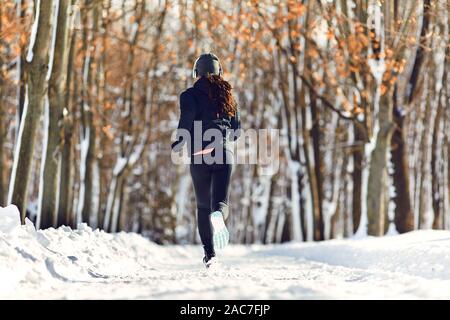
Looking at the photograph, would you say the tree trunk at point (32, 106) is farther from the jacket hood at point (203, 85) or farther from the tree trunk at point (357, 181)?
the tree trunk at point (357, 181)

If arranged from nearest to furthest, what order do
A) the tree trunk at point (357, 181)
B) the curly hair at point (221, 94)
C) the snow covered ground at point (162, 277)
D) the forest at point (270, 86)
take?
1. the snow covered ground at point (162, 277)
2. the curly hair at point (221, 94)
3. the forest at point (270, 86)
4. the tree trunk at point (357, 181)

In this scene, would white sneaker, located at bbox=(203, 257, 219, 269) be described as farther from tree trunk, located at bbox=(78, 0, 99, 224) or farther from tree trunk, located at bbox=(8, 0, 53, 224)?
tree trunk, located at bbox=(78, 0, 99, 224)

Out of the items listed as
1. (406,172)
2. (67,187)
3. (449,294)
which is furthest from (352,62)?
(449,294)

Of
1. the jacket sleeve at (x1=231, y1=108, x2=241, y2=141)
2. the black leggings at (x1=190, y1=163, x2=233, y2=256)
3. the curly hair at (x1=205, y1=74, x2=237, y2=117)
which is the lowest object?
the black leggings at (x1=190, y1=163, x2=233, y2=256)

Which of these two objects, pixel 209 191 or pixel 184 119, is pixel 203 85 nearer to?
pixel 184 119

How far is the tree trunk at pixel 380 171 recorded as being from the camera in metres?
15.4

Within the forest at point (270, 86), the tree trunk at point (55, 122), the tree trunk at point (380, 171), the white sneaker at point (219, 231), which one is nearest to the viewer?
the white sneaker at point (219, 231)

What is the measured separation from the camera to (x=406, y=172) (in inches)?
625

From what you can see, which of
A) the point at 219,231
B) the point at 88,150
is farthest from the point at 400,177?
the point at 219,231

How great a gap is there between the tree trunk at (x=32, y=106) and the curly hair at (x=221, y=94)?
3.49 m

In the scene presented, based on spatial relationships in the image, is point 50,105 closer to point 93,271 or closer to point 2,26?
point 93,271

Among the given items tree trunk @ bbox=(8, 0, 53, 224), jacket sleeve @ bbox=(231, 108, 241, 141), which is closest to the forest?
tree trunk @ bbox=(8, 0, 53, 224)

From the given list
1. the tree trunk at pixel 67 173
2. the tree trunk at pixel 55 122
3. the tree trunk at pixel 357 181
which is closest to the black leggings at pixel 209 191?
the tree trunk at pixel 55 122

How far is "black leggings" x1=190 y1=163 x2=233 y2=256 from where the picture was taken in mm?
7699
